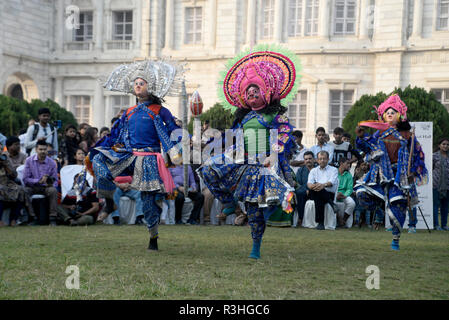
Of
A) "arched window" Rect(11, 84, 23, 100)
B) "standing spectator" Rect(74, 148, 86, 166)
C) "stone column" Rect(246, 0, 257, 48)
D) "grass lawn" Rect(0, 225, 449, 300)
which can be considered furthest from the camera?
"arched window" Rect(11, 84, 23, 100)

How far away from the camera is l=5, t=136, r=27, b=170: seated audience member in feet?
43.3

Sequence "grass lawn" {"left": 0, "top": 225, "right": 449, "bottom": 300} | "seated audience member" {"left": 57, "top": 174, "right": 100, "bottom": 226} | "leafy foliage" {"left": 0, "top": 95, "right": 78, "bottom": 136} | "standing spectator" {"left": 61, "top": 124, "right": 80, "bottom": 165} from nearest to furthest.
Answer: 1. "grass lawn" {"left": 0, "top": 225, "right": 449, "bottom": 300}
2. "seated audience member" {"left": 57, "top": 174, "right": 100, "bottom": 226}
3. "standing spectator" {"left": 61, "top": 124, "right": 80, "bottom": 165}
4. "leafy foliage" {"left": 0, "top": 95, "right": 78, "bottom": 136}

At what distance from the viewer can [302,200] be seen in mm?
14023

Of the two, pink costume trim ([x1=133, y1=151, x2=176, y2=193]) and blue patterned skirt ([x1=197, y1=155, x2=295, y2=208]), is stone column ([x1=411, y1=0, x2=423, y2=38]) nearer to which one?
blue patterned skirt ([x1=197, y1=155, x2=295, y2=208])

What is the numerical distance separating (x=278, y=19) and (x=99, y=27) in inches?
368

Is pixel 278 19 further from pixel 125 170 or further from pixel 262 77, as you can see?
pixel 125 170

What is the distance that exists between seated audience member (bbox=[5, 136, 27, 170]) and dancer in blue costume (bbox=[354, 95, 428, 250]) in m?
6.99

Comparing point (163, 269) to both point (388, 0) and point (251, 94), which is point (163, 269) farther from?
point (388, 0)

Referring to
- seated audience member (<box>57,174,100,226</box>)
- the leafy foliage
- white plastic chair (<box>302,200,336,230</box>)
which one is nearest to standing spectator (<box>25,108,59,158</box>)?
seated audience member (<box>57,174,100,226</box>)

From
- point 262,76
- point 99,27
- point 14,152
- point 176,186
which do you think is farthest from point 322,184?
point 99,27

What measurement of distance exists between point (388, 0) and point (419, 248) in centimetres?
2050

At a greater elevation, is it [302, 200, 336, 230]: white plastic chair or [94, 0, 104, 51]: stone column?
[94, 0, 104, 51]: stone column

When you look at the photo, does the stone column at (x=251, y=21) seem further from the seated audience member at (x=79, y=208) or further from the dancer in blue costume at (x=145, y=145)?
the dancer in blue costume at (x=145, y=145)
